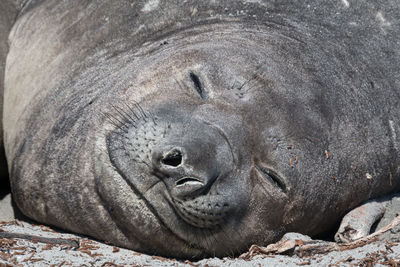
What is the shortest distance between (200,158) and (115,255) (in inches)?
30.2

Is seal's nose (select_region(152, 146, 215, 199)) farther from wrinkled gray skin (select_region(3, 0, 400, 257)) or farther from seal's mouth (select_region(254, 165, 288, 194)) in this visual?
seal's mouth (select_region(254, 165, 288, 194))

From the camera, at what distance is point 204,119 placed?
335cm

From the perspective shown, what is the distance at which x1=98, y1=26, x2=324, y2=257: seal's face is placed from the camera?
124 inches

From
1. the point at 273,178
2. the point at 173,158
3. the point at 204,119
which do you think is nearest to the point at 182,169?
the point at 173,158

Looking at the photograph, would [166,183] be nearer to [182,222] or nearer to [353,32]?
[182,222]

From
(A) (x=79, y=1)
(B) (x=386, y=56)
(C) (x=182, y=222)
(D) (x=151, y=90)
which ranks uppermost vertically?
(A) (x=79, y=1)

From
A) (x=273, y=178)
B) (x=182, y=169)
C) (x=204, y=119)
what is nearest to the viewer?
(x=182, y=169)

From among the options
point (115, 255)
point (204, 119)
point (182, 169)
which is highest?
point (204, 119)

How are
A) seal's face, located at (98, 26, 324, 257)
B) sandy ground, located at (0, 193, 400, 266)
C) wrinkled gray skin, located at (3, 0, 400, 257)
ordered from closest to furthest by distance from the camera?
sandy ground, located at (0, 193, 400, 266), seal's face, located at (98, 26, 324, 257), wrinkled gray skin, located at (3, 0, 400, 257)

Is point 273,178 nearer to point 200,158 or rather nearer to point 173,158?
point 200,158

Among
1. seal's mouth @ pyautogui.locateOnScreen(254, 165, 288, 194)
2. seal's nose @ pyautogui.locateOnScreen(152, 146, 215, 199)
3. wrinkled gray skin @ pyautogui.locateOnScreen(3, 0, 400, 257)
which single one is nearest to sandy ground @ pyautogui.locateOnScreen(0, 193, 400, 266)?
wrinkled gray skin @ pyautogui.locateOnScreen(3, 0, 400, 257)

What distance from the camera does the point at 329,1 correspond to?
441 cm

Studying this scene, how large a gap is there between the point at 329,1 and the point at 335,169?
1.37m

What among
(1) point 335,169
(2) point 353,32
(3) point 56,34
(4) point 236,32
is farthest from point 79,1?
(1) point 335,169
